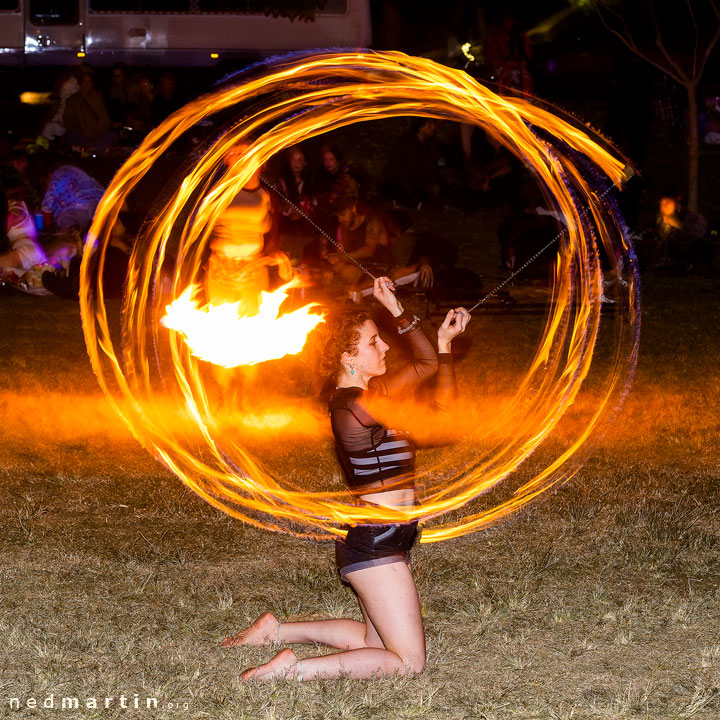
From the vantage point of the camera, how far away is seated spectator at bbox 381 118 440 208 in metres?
18.5

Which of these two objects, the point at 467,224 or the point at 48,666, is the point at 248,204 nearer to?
the point at 48,666

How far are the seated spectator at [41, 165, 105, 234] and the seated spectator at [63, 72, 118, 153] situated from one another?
6.32ft

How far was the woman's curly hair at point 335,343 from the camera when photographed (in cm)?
536

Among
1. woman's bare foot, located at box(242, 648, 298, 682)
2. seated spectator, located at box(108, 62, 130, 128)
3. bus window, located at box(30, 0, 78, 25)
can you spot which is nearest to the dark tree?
seated spectator, located at box(108, 62, 130, 128)

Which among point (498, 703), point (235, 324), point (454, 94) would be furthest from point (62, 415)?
point (498, 703)

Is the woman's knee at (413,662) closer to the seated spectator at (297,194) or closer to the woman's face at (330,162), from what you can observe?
the seated spectator at (297,194)

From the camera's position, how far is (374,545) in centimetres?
515

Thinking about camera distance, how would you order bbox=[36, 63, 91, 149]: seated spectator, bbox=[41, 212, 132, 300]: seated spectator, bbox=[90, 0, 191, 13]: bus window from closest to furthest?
bbox=[41, 212, 132, 300]: seated spectator < bbox=[36, 63, 91, 149]: seated spectator < bbox=[90, 0, 191, 13]: bus window

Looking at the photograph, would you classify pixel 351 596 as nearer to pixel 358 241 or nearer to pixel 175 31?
pixel 358 241

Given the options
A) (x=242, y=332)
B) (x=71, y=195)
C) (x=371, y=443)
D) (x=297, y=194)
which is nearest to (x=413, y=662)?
(x=371, y=443)

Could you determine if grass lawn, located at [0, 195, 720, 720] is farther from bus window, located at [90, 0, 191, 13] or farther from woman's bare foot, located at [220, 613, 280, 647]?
bus window, located at [90, 0, 191, 13]

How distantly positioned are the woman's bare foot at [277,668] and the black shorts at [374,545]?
408 millimetres

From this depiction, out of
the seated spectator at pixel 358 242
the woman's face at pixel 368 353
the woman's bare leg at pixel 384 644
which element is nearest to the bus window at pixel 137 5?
the seated spectator at pixel 358 242

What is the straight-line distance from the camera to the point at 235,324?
754cm
